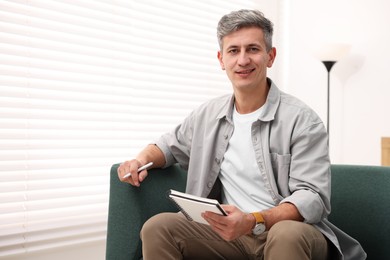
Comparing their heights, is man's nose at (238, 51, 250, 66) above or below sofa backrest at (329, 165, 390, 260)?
above

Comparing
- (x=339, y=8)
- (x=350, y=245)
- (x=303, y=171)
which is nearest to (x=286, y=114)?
(x=303, y=171)

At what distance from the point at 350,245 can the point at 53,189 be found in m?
1.43

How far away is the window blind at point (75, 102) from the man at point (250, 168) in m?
0.67

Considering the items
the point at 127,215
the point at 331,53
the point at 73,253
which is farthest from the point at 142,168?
the point at 331,53

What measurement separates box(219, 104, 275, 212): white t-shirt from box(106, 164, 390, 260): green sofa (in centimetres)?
21

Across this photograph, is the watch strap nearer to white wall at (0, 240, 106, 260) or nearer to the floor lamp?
white wall at (0, 240, 106, 260)

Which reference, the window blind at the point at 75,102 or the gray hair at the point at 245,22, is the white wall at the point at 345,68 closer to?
Answer: the window blind at the point at 75,102

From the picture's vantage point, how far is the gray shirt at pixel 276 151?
1.68 metres

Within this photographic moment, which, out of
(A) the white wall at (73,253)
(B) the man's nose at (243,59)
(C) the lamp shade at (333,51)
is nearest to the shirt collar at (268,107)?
(B) the man's nose at (243,59)

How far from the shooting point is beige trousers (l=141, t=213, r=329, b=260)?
4.95ft

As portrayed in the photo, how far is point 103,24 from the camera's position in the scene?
266 centimetres

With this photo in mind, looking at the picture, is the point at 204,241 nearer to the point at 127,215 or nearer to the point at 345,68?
the point at 127,215

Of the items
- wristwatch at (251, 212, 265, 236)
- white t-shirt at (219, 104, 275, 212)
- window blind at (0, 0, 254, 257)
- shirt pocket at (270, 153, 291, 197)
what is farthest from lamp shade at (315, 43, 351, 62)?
wristwatch at (251, 212, 265, 236)

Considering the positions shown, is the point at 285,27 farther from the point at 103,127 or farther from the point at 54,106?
the point at 54,106
